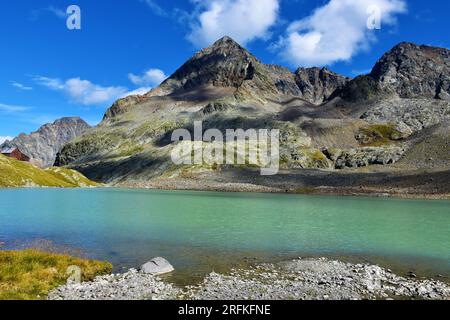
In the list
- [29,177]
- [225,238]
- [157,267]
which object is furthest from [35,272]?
[29,177]

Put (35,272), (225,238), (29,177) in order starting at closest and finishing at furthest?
(35,272)
(225,238)
(29,177)

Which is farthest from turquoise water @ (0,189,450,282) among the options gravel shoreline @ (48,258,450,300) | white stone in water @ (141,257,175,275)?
gravel shoreline @ (48,258,450,300)

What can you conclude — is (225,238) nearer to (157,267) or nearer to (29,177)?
(157,267)

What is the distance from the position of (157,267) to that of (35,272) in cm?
759

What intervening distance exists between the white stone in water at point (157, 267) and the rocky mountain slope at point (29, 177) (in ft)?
432

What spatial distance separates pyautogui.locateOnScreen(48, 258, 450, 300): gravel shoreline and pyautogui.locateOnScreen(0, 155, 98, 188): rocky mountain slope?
442 feet

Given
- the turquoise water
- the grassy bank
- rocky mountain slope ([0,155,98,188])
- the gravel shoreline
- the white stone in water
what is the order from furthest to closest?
1. rocky mountain slope ([0,155,98,188])
2. the turquoise water
3. the white stone in water
4. the gravel shoreline
5. the grassy bank

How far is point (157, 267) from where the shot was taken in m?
25.4

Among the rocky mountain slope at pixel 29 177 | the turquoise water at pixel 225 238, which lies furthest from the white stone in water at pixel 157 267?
the rocky mountain slope at pixel 29 177

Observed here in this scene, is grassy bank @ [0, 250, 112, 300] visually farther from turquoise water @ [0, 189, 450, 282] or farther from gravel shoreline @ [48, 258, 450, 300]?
turquoise water @ [0, 189, 450, 282]

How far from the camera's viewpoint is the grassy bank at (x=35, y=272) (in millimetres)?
19273

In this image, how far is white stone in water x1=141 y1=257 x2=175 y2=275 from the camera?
24.9m

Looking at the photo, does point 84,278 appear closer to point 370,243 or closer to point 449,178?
point 370,243

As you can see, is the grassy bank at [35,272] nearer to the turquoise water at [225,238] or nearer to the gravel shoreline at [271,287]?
the gravel shoreline at [271,287]
